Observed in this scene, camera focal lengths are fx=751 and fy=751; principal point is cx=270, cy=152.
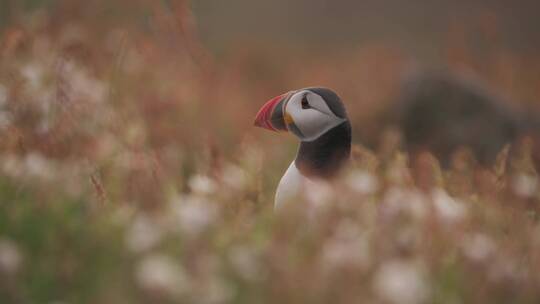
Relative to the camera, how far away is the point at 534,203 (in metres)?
3.22

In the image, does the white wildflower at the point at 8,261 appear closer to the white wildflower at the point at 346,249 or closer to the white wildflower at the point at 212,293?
the white wildflower at the point at 212,293

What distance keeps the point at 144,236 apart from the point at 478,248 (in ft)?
2.86

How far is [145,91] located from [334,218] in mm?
3902

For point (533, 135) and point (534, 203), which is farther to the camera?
point (533, 135)

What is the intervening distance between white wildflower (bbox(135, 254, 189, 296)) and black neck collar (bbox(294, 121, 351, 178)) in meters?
1.34

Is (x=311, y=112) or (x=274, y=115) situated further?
(x=274, y=115)

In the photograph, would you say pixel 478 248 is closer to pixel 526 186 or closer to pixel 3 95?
pixel 526 186

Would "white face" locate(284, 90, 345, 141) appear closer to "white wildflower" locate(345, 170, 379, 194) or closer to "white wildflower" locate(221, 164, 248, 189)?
"white wildflower" locate(221, 164, 248, 189)

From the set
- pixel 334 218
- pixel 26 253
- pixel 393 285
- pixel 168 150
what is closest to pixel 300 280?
pixel 393 285

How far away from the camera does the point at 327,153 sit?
9.71 feet

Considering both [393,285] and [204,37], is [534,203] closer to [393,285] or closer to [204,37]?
[393,285]

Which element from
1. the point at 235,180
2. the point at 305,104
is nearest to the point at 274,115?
the point at 305,104

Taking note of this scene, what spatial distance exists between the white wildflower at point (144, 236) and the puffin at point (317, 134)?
0.97 m

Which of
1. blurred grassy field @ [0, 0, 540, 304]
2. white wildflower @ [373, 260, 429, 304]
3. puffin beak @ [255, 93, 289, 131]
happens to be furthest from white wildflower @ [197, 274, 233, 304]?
puffin beak @ [255, 93, 289, 131]
